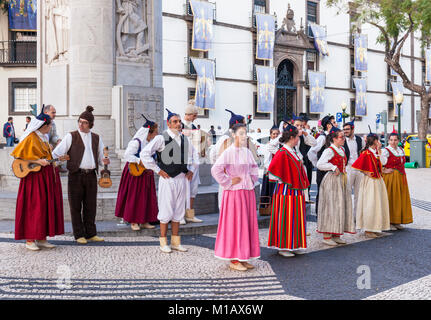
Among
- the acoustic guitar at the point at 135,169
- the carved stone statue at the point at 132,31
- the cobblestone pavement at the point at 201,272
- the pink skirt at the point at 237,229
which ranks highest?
the carved stone statue at the point at 132,31

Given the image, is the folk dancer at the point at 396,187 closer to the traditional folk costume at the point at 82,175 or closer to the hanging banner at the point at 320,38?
the traditional folk costume at the point at 82,175

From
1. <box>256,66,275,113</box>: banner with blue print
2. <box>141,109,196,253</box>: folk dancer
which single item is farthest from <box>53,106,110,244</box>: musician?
<box>256,66,275,113</box>: banner with blue print

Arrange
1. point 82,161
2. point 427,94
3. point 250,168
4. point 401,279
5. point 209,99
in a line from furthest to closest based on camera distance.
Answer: point 209,99, point 427,94, point 82,161, point 250,168, point 401,279

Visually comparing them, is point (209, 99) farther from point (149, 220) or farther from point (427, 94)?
point (149, 220)

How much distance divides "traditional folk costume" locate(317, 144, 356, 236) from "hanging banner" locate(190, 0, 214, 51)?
21.5 meters

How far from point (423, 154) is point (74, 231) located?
59.4 feet

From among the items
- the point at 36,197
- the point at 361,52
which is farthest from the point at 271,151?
the point at 361,52

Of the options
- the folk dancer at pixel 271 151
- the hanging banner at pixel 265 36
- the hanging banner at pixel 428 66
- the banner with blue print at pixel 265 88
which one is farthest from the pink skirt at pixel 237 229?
the hanging banner at pixel 428 66

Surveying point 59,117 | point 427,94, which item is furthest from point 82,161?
point 427,94

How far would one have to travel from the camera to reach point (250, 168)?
5.99m

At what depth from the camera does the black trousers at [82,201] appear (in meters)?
6.97

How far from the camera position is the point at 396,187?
8.47 m

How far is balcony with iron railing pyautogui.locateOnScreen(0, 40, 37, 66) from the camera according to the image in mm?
26578

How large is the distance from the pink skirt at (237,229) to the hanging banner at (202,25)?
22.9m
